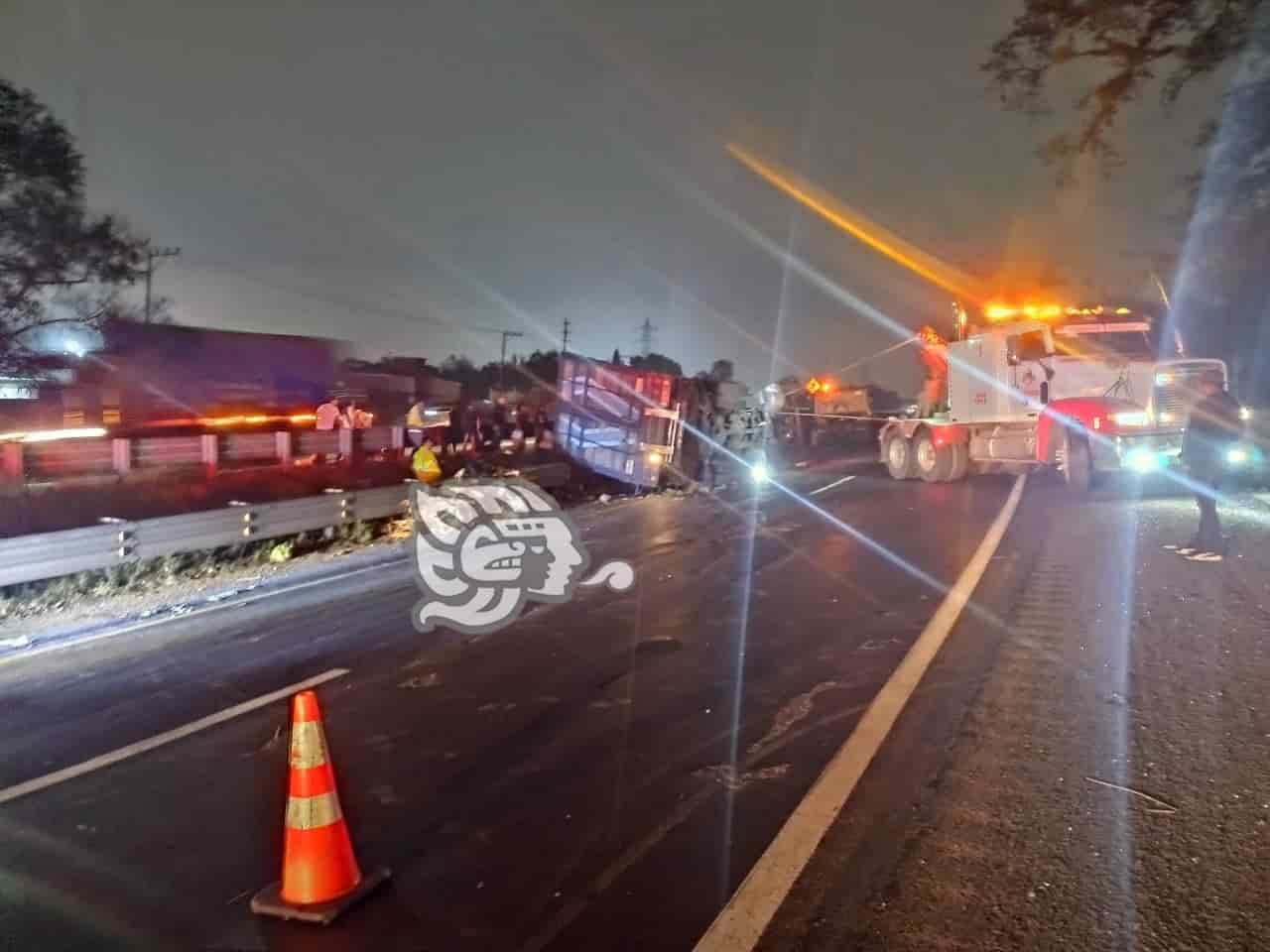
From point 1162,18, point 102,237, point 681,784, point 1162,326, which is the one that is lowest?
point 681,784

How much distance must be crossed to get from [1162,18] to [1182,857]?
14802 millimetres

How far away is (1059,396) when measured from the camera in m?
19.1

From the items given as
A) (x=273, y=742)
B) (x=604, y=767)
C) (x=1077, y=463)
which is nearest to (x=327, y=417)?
(x=1077, y=463)

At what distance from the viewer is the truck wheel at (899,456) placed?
23.6m

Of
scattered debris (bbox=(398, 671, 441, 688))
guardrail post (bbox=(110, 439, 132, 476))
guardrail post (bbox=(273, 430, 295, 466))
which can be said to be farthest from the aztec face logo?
guardrail post (bbox=(110, 439, 132, 476))

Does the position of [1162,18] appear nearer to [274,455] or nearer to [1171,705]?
[1171,705]

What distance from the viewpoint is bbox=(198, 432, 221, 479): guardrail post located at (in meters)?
17.6

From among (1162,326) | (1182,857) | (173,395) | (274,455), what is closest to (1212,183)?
(1162,326)

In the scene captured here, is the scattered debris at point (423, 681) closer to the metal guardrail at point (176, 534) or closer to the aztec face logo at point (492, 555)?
the aztec face logo at point (492, 555)

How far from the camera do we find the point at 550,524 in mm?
15859

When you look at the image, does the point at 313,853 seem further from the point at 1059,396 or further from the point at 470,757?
the point at 1059,396

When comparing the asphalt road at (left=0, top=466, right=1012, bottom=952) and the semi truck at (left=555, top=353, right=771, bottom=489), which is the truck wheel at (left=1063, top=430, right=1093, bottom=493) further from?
the asphalt road at (left=0, top=466, right=1012, bottom=952)

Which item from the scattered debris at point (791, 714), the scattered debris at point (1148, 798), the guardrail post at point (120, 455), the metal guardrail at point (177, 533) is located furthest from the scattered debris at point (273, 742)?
the guardrail post at point (120, 455)

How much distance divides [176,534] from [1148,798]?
10.1 metres
